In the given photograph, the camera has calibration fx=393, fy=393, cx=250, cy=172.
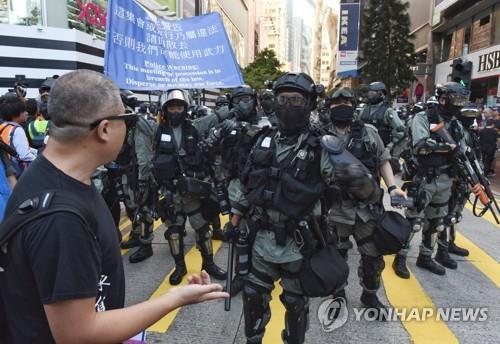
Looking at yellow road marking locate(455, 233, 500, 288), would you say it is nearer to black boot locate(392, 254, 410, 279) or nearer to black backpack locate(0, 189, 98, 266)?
black boot locate(392, 254, 410, 279)

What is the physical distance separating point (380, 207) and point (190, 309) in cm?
208

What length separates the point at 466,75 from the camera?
8.00 m

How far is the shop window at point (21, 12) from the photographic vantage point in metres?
12.0

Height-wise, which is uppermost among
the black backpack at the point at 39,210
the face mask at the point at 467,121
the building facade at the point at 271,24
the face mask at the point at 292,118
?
the building facade at the point at 271,24

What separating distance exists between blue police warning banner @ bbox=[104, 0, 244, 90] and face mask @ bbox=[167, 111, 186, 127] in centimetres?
50

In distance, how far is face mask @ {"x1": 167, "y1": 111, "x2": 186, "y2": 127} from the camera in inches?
175

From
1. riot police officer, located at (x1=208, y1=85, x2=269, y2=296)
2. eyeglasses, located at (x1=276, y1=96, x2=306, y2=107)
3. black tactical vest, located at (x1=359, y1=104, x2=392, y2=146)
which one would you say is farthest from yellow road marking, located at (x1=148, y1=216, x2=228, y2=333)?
black tactical vest, located at (x1=359, y1=104, x2=392, y2=146)

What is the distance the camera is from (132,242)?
18.5ft

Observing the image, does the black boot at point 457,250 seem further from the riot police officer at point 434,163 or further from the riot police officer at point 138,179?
the riot police officer at point 138,179

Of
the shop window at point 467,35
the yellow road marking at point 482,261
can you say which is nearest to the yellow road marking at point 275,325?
the yellow road marking at point 482,261

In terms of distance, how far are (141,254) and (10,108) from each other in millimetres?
2295

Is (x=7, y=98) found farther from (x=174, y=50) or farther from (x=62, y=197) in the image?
(x=62, y=197)

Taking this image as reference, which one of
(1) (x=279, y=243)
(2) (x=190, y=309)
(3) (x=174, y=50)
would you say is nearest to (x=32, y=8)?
(3) (x=174, y=50)

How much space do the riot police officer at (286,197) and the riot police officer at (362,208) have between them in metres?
1.05
